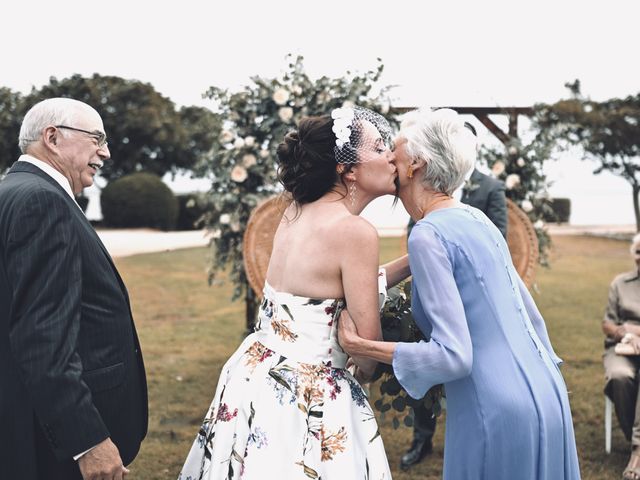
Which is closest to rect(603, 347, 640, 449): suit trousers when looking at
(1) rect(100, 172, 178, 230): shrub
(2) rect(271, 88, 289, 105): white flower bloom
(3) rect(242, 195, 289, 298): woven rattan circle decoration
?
(3) rect(242, 195, 289, 298): woven rattan circle decoration

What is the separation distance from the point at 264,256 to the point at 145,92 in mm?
26282

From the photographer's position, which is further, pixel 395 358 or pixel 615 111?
pixel 615 111

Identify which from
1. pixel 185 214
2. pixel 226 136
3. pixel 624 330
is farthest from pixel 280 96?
pixel 185 214

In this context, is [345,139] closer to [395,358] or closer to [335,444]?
[395,358]

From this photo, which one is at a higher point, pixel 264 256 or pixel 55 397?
pixel 55 397

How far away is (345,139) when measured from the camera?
8.71 ft

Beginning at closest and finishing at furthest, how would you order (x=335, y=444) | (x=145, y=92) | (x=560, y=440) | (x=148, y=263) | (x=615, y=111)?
(x=560, y=440), (x=335, y=444), (x=148, y=263), (x=615, y=111), (x=145, y=92)

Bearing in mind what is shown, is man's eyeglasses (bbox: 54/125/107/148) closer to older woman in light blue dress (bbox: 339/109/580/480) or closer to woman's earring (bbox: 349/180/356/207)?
woman's earring (bbox: 349/180/356/207)

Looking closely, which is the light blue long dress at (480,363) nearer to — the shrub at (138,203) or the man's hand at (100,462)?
the man's hand at (100,462)

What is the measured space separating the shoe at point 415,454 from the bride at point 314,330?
8.21ft

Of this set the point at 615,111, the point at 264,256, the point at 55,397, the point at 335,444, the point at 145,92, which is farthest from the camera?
the point at 145,92

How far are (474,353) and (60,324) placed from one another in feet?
4.35

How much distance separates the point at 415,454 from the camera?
5.11 metres

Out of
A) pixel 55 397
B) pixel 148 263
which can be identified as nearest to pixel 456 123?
pixel 55 397
